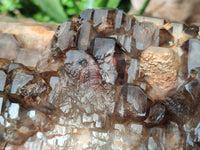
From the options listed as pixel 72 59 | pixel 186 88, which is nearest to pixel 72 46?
pixel 72 59

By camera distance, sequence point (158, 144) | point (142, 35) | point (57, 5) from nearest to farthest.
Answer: point (158, 144) → point (142, 35) → point (57, 5)

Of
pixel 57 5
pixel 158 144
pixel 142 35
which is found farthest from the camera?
pixel 57 5

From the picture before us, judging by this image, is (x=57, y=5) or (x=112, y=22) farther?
(x=57, y=5)

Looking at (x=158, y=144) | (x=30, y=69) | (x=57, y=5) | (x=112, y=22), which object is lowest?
(x=158, y=144)

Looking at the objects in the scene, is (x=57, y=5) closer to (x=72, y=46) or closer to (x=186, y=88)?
(x=72, y=46)

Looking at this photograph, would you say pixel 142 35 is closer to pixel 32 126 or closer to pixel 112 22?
pixel 112 22

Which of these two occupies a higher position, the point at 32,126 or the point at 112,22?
the point at 112,22
